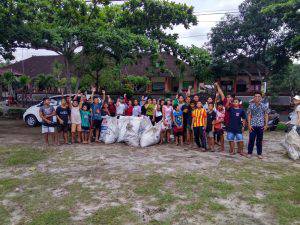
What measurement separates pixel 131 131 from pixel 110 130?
29.1 inches

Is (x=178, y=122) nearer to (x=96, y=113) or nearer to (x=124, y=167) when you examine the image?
(x=96, y=113)

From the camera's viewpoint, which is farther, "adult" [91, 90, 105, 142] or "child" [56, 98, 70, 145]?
"adult" [91, 90, 105, 142]

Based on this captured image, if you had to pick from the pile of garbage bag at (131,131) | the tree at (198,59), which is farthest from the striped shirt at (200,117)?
the tree at (198,59)

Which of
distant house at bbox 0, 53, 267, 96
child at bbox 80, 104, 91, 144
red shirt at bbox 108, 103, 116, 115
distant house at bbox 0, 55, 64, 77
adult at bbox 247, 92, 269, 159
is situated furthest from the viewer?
distant house at bbox 0, 55, 64, 77

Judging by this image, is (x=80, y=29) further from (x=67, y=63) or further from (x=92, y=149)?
(x=92, y=149)

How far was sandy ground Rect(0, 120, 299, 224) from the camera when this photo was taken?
477 cm

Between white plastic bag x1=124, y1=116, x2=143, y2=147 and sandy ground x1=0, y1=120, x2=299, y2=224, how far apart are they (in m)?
0.28

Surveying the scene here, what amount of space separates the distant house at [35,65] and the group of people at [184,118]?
27.7m

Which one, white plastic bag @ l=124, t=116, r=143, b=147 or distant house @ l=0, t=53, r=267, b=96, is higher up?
distant house @ l=0, t=53, r=267, b=96

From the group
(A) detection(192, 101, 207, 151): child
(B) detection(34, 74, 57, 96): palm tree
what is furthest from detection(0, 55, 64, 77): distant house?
(A) detection(192, 101, 207, 151): child

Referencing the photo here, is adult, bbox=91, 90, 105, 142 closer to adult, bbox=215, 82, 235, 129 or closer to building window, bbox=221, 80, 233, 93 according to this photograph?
adult, bbox=215, 82, 235, 129

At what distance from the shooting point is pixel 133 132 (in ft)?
33.1

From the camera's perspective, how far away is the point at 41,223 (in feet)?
14.6

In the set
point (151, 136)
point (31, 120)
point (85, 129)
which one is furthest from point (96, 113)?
point (31, 120)
